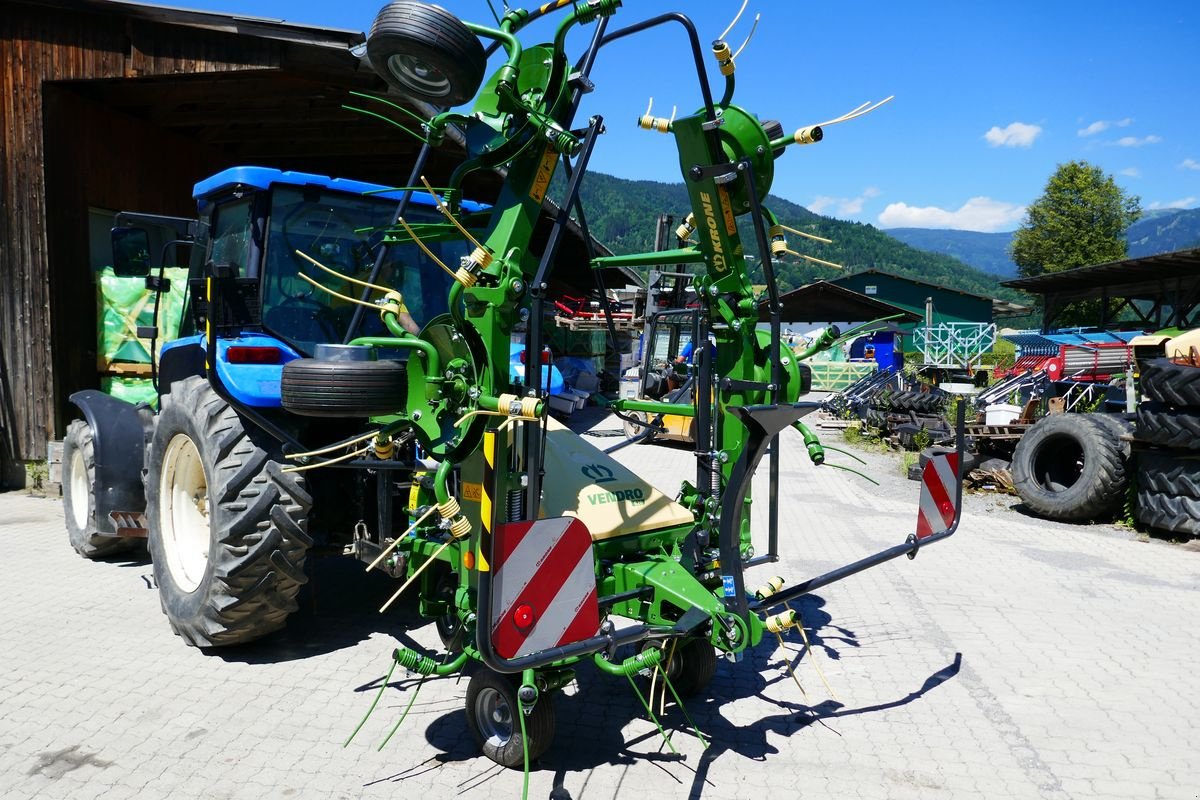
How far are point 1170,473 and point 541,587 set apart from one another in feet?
24.3

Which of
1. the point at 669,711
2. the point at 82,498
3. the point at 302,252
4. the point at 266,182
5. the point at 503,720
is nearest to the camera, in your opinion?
the point at 503,720

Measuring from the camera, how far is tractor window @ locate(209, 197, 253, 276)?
473 centimetres

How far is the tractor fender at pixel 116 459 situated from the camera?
5738 millimetres

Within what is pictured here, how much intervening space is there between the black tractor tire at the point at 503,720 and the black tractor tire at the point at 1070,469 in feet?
23.5

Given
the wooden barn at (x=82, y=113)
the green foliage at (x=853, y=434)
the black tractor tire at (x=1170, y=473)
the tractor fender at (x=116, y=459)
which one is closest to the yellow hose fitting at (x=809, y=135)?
the tractor fender at (x=116, y=459)

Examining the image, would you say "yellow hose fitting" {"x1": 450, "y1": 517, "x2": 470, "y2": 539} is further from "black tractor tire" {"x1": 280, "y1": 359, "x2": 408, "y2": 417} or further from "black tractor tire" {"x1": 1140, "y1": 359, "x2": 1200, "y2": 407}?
"black tractor tire" {"x1": 1140, "y1": 359, "x2": 1200, "y2": 407}

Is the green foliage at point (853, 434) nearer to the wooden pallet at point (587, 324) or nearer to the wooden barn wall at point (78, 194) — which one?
the wooden pallet at point (587, 324)

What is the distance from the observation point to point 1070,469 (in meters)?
9.52

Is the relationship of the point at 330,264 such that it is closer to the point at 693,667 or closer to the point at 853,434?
the point at 693,667

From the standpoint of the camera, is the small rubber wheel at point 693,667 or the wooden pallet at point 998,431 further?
the wooden pallet at point 998,431

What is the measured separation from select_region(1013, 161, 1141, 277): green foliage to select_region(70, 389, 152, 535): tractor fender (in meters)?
40.8

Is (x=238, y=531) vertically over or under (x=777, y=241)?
under

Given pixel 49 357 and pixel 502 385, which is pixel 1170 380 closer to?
pixel 502 385

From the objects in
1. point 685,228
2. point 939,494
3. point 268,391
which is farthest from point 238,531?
point 939,494
